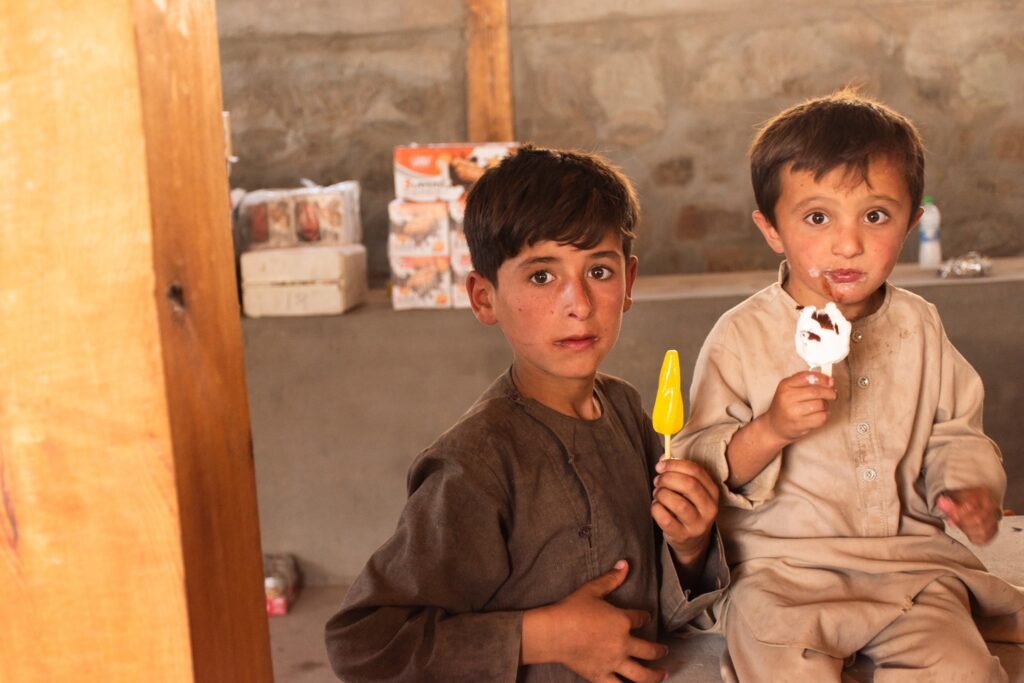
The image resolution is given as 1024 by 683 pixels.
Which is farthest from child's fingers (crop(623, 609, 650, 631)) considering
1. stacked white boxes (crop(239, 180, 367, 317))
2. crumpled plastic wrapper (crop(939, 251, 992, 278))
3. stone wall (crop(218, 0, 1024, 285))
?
stone wall (crop(218, 0, 1024, 285))

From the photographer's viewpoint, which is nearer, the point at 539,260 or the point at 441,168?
the point at 539,260

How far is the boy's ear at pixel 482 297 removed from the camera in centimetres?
155

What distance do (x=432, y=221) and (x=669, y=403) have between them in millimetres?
2416

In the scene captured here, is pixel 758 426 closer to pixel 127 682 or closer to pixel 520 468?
pixel 520 468

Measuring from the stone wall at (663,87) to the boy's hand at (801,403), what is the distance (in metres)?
3.17

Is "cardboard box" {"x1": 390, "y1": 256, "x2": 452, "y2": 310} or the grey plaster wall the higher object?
"cardboard box" {"x1": 390, "y1": 256, "x2": 452, "y2": 310}

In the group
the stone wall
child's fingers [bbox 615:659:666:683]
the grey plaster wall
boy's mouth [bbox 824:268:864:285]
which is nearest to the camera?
child's fingers [bbox 615:659:666:683]

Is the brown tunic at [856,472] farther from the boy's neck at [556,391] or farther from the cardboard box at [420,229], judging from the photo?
the cardboard box at [420,229]

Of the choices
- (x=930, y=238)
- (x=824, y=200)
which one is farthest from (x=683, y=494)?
(x=930, y=238)

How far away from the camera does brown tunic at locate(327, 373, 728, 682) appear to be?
49.2 inches

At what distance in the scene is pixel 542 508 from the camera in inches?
54.0

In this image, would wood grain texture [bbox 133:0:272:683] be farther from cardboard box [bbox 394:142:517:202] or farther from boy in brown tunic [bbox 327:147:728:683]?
cardboard box [bbox 394:142:517:202]

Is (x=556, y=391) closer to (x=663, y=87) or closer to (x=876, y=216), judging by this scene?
(x=876, y=216)

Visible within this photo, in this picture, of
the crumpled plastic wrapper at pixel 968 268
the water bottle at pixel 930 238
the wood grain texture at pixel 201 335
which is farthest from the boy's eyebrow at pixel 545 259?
the water bottle at pixel 930 238
